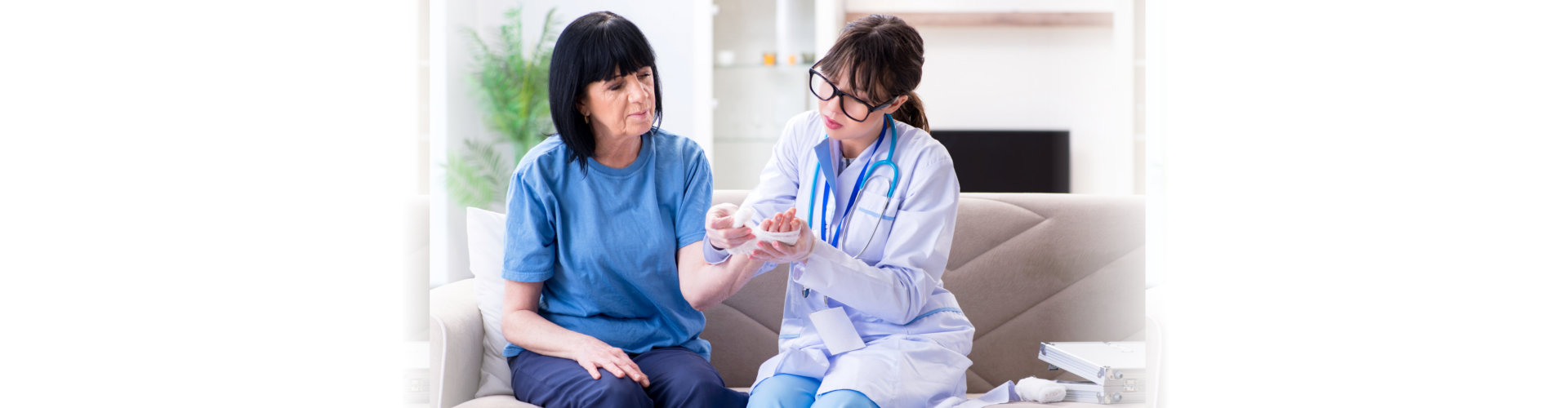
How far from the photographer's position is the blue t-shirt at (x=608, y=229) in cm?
147

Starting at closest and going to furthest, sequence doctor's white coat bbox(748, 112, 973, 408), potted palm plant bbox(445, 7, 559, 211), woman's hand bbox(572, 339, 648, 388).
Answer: doctor's white coat bbox(748, 112, 973, 408) → woman's hand bbox(572, 339, 648, 388) → potted palm plant bbox(445, 7, 559, 211)

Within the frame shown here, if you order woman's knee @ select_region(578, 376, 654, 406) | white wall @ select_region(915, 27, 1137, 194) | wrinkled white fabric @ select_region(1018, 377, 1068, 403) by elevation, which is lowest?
wrinkled white fabric @ select_region(1018, 377, 1068, 403)

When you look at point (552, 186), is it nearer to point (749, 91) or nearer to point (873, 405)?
point (873, 405)

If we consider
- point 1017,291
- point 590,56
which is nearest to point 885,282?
point 590,56

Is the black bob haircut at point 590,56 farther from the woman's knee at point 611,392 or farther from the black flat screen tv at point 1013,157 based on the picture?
the black flat screen tv at point 1013,157

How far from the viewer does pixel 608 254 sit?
147 cm

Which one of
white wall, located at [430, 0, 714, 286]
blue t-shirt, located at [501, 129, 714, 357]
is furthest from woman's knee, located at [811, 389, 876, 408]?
white wall, located at [430, 0, 714, 286]

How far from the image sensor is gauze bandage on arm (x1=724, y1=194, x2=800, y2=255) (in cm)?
118

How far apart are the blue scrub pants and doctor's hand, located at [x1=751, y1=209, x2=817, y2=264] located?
193 mm

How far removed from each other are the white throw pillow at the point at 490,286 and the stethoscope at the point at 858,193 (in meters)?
0.51

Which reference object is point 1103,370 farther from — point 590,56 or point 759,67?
point 759,67

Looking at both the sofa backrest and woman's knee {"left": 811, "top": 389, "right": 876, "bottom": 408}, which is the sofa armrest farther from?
woman's knee {"left": 811, "top": 389, "right": 876, "bottom": 408}

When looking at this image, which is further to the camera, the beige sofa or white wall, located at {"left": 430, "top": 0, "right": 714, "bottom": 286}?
the beige sofa

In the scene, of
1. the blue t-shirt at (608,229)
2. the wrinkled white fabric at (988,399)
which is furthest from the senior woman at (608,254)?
the wrinkled white fabric at (988,399)
